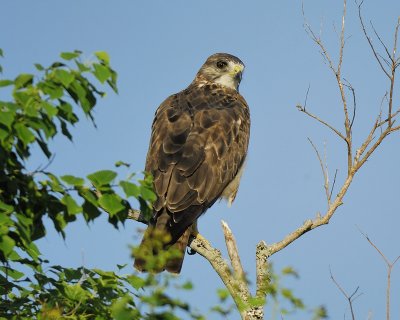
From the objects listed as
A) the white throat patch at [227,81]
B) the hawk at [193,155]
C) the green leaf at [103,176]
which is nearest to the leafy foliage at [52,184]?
the green leaf at [103,176]

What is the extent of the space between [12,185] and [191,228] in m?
3.90

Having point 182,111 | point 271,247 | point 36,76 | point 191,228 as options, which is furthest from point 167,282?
point 182,111

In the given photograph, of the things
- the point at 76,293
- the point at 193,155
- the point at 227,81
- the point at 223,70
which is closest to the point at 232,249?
the point at 193,155

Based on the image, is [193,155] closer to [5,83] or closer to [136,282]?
[136,282]

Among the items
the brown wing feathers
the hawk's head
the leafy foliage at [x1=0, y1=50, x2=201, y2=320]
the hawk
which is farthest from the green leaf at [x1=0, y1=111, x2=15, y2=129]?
the hawk's head

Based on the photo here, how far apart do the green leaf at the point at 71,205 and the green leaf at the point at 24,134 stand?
0.44 meters

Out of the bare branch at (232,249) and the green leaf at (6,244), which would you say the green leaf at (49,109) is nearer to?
the green leaf at (6,244)

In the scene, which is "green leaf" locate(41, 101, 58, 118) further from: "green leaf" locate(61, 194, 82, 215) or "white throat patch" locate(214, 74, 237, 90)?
"white throat patch" locate(214, 74, 237, 90)

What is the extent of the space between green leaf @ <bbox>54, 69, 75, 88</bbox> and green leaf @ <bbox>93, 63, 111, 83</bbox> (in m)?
0.18

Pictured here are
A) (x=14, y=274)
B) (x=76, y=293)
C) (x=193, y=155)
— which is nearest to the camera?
(x=76, y=293)

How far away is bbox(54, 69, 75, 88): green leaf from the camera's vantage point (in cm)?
432

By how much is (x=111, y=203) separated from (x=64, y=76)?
868mm

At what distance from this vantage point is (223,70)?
11125 millimetres

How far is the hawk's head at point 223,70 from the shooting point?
1096cm
